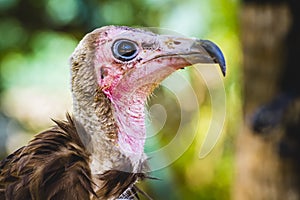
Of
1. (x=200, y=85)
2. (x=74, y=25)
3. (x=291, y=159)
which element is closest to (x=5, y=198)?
(x=291, y=159)

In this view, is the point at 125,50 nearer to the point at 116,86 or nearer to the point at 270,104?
the point at 116,86

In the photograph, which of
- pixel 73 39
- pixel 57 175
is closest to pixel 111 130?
pixel 57 175

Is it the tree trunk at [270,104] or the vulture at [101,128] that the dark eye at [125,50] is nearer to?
the vulture at [101,128]

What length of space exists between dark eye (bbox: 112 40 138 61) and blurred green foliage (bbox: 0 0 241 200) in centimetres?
238

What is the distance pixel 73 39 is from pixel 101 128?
2.77 metres

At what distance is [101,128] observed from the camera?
1417 mm

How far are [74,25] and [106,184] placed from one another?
3242 millimetres

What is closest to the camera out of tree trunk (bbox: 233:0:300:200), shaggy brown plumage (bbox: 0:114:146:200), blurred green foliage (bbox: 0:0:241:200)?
shaggy brown plumage (bbox: 0:114:146:200)

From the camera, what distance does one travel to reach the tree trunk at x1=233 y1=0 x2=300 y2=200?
354cm

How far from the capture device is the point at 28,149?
1419 mm

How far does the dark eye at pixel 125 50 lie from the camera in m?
1.39

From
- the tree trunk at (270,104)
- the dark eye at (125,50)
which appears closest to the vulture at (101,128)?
the dark eye at (125,50)

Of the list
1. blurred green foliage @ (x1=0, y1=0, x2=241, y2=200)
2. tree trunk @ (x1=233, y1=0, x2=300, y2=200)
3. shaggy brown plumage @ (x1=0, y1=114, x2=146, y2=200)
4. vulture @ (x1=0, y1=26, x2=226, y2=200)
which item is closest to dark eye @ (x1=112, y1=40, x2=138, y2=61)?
vulture @ (x1=0, y1=26, x2=226, y2=200)

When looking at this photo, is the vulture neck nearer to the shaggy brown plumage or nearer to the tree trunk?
the shaggy brown plumage
